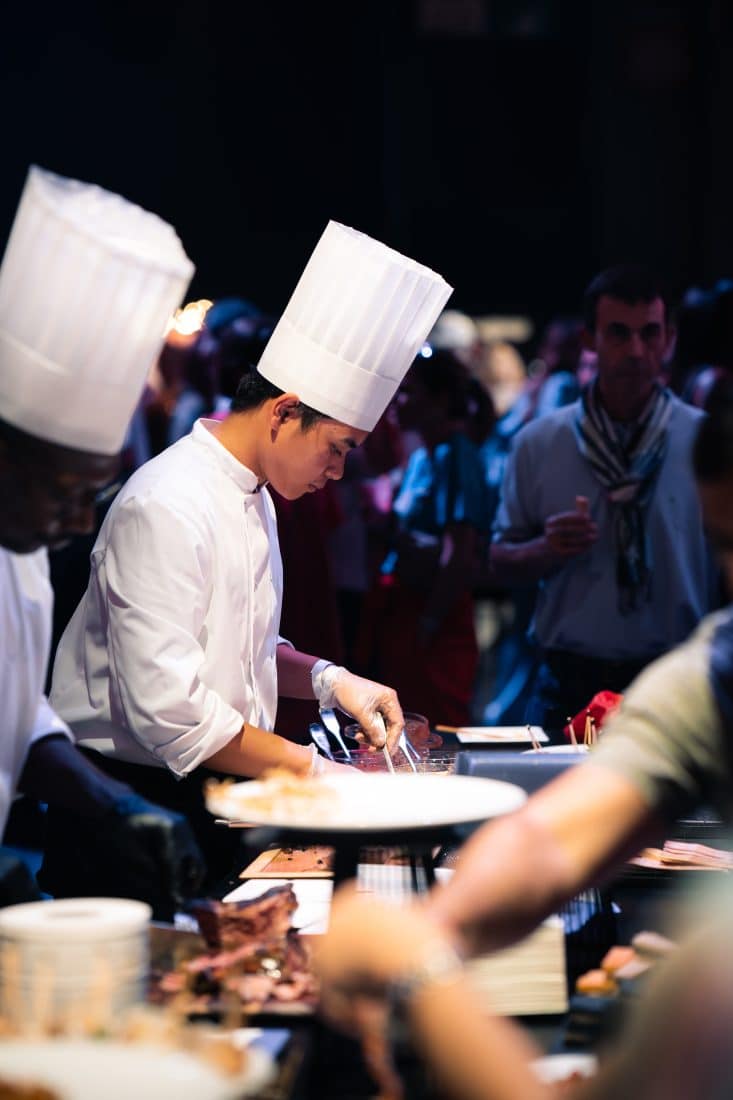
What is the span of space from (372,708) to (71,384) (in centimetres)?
113

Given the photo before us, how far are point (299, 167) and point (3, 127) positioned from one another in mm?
1924

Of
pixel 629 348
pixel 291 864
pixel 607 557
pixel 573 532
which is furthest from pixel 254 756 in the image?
pixel 629 348

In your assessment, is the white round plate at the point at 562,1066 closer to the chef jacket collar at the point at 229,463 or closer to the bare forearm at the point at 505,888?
the bare forearm at the point at 505,888

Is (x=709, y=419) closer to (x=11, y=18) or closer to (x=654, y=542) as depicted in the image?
(x=654, y=542)

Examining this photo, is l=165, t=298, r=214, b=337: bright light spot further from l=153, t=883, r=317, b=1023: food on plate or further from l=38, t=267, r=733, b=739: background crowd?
l=153, t=883, r=317, b=1023: food on plate

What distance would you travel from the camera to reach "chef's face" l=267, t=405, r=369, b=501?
268 cm

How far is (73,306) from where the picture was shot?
1.79 metres

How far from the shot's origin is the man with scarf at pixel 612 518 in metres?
3.83

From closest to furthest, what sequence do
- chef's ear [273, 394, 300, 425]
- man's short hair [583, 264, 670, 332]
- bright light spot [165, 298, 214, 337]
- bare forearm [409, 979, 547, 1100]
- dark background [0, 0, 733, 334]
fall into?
bare forearm [409, 979, 547, 1100], chef's ear [273, 394, 300, 425], bright light spot [165, 298, 214, 337], man's short hair [583, 264, 670, 332], dark background [0, 0, 733, 334]

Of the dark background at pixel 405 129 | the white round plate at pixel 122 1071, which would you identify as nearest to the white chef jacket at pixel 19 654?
the white round plate at pixel 122 1071

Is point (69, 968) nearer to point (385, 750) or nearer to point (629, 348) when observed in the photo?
point (385, 750)

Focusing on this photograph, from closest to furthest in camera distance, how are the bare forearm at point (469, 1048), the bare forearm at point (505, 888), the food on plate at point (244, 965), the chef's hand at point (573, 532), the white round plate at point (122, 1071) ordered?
1. the bare forearm at point (469, 1048)
2. the white round plate at point (122, 1071)
3. the bare forearm at point (505, 888)
4. the food on plate at point (244, 965)
5. the chef's hand at point (573, 532)

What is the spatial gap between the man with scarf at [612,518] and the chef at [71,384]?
2096 mm

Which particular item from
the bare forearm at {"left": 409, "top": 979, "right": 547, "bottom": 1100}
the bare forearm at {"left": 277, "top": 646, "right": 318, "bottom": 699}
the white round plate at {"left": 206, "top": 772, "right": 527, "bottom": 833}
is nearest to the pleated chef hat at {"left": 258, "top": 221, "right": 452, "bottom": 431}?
the bare forearm at {"left": 277, "top": 646, "right": 318, "bottom": 699}
